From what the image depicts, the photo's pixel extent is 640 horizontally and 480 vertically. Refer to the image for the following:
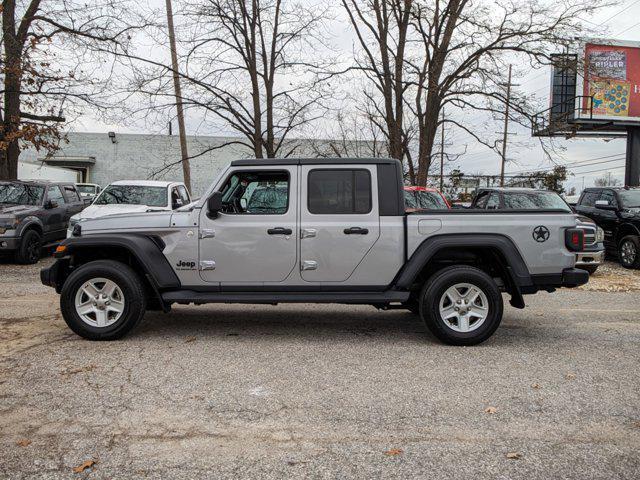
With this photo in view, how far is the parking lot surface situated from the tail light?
1.05 metres

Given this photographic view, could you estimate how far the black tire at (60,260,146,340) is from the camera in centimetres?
550

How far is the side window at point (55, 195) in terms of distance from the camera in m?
12.9

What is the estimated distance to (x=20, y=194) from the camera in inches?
491

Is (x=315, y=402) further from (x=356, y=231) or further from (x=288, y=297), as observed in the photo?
(x=356, y=231)

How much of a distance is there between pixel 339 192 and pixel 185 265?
1781 mm

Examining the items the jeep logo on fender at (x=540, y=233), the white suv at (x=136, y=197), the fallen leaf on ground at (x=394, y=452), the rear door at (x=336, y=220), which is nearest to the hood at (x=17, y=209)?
the white suv at (x=136, y=197)

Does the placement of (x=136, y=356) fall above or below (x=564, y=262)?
below

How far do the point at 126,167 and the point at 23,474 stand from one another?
28.8 meters

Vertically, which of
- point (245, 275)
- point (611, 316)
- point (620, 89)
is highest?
point (620, 89)

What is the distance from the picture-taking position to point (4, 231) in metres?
11.2

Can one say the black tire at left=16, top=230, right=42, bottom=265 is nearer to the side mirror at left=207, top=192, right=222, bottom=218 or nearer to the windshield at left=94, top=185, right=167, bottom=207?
the windshield at left=94, top=185, right=167, bottom=207

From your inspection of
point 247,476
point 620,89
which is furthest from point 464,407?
point 620,89

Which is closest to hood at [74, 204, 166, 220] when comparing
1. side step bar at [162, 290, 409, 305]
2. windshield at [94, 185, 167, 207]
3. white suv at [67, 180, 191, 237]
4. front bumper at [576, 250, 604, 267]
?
white suv at [67, 180, 191, 237]

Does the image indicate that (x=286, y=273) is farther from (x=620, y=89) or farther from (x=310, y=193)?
(x=620, y=89)
